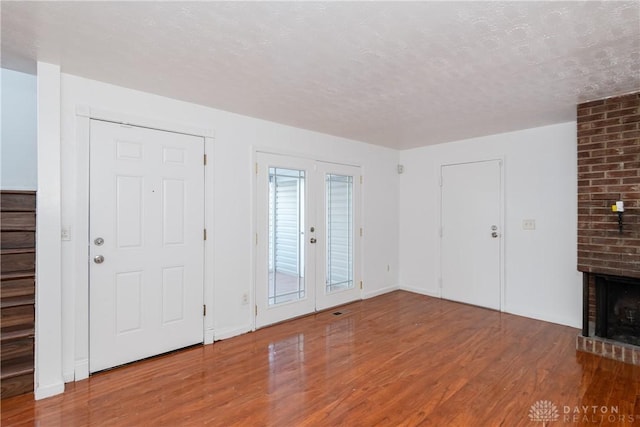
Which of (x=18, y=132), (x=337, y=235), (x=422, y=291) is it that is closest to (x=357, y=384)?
(x=337, y=235)

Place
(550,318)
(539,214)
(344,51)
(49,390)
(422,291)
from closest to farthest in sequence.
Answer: (344,51)
(49,390)
(550,318)
(539,214)
(422,291)

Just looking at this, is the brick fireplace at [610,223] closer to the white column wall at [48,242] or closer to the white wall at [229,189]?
the white wall at [229,189]

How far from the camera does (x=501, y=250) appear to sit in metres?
4.42

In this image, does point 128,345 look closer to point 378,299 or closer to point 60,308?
point 60,308

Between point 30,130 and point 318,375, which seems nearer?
point 318,375

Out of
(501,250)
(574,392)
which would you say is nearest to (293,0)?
(574,392)

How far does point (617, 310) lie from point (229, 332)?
12.5ft

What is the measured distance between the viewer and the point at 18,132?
2.99 meters

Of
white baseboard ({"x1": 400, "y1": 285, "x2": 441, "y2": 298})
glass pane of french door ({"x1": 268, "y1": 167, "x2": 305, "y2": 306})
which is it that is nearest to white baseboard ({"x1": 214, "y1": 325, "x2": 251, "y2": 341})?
glass pane of french door ({"x1": 268, "y1": 167, "x2": 305, "y2": 306})

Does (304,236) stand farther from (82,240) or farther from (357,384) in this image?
(82,240)

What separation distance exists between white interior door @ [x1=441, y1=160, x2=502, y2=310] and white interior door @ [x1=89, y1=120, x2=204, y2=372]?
3.54 m

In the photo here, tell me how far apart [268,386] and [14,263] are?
2.13m

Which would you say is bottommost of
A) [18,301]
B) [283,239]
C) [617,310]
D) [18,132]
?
[617,310]

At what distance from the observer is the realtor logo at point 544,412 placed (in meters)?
2.13
